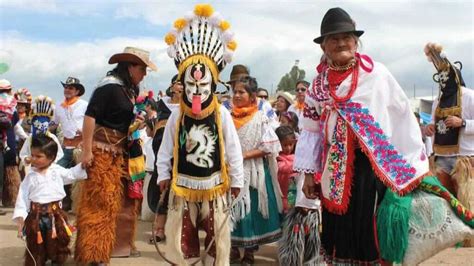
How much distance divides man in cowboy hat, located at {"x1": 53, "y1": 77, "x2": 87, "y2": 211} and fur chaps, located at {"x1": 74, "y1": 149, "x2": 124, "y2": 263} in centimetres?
318

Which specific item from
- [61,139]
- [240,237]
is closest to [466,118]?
[240,237]

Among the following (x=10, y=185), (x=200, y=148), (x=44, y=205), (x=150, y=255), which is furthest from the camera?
(x=10, y=185)

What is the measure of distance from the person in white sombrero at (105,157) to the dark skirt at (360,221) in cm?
257

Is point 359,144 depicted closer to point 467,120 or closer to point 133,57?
point 133,57

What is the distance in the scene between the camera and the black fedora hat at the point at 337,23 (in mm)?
3762

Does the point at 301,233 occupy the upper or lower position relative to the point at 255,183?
lower

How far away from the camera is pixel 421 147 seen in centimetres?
374

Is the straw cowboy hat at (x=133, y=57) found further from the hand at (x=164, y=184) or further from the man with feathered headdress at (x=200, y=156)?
the hand at (x=164, y=184)

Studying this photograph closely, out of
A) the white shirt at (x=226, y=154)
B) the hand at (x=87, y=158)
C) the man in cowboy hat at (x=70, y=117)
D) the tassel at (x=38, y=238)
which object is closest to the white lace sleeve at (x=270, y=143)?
the white shirt at (x=226, y=154)

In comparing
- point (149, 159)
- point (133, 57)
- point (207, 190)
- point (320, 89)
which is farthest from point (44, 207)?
point (320, 89)

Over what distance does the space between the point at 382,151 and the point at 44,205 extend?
3.56 metres

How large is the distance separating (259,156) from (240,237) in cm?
88

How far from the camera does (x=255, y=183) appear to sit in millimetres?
5867

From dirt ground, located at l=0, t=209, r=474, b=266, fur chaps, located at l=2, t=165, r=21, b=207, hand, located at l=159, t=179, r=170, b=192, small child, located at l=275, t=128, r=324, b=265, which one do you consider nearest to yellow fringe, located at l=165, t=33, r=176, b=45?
hand, located at l=159, t=179, r=170, b=192
